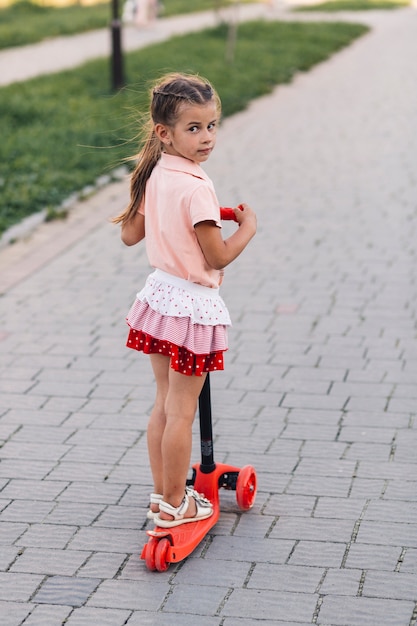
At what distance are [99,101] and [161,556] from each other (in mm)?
11304

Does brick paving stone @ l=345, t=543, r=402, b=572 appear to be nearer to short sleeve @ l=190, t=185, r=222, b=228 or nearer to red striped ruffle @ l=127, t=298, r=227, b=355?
red striped ruffle @ l=127, t=298, r=227, b=355

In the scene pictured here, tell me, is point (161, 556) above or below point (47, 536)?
above

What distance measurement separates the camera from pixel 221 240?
3574 millimetres

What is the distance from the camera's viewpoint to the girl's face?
3545 mm

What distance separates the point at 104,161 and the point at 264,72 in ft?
23.9

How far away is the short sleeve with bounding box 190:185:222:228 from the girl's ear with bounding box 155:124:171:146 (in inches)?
8.5

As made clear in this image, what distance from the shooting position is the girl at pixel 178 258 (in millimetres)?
3555

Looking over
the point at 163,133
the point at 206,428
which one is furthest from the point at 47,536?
the point at 163,133

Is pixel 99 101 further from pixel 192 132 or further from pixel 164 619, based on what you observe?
pixel 164 619

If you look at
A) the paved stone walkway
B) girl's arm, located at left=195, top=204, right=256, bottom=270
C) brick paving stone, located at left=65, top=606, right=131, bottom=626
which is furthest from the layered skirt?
brick paving stone, located at left=65, top=606, right=131, bottom=626

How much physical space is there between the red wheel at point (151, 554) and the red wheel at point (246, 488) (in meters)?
0.46

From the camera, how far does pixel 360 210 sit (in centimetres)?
931

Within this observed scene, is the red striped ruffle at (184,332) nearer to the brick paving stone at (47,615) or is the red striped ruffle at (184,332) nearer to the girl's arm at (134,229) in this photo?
the girl's arm at (134,229)

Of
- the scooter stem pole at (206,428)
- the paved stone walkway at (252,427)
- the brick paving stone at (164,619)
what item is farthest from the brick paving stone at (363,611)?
the scooter stem pole at (206,428)
